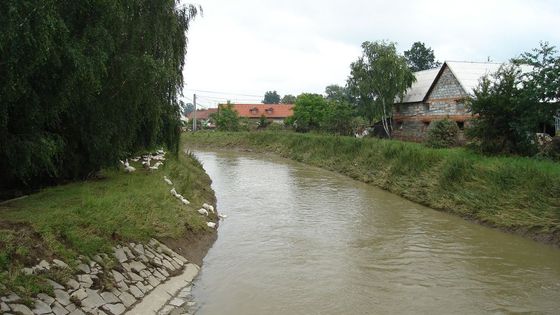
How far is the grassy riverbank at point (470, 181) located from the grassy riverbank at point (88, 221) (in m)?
9.10

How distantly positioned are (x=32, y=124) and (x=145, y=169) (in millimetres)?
6406

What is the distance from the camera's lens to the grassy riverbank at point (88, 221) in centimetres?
641

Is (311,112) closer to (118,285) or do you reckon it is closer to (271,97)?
(118,285)

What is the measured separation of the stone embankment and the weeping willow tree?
322 centimetres

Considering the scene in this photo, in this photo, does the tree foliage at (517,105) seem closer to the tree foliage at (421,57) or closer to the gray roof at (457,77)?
the gray roof at (457,77)

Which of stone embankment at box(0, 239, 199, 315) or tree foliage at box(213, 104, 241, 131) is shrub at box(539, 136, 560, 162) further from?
tree foliage at box(213, 104, 241, 131)

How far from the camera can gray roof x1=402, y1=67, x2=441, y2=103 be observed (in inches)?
1585

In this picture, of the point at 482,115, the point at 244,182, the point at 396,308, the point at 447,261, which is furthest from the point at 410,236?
the point at 244,182

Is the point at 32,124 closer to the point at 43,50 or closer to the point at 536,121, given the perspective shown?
the point at 43,50

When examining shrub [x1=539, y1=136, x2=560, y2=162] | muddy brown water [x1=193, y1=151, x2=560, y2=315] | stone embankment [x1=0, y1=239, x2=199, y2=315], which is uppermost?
shrub [x1=539, y1=136, x2=560, y2=162]

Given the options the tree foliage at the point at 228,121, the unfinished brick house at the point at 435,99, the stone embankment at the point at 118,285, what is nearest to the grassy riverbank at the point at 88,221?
the stone embankment at the point at 118,285

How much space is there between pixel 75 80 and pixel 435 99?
33.2 m

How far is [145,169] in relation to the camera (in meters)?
16.1

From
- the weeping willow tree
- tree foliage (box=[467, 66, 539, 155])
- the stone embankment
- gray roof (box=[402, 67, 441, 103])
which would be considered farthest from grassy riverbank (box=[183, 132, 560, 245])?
gray roof (box=[402, 67, 441, 103])
